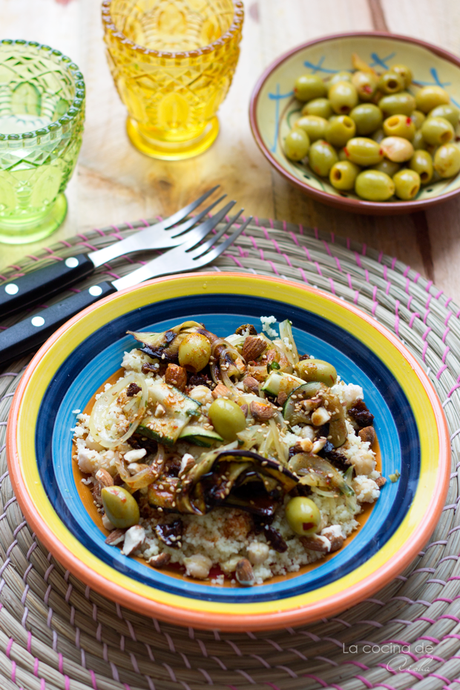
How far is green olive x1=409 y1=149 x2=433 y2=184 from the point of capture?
2461mm

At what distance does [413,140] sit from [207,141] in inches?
37.0

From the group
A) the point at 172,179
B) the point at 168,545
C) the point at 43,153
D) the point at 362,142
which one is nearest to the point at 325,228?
the point at 362,142

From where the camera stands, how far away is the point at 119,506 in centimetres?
147

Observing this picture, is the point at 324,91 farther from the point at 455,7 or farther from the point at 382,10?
the point at 455,7

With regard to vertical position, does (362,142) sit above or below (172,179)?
above

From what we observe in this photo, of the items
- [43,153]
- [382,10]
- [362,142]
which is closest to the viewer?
[43,153]

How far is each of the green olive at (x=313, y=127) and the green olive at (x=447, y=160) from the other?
494mm

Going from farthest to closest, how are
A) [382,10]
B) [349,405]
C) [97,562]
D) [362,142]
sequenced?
1. [382,10]
2. [362,142]
3. [349,405]
4. [97,562]

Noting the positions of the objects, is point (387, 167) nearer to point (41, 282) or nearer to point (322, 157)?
point (322, 157)

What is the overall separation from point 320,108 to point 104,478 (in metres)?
1.94

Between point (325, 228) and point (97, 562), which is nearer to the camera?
point (97, 562)

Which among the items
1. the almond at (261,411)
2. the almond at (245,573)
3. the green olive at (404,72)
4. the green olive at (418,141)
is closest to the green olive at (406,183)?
the green olive at (418,141)

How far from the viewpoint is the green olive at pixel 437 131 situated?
2514 millimetres

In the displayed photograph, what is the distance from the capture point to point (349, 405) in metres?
1.77
